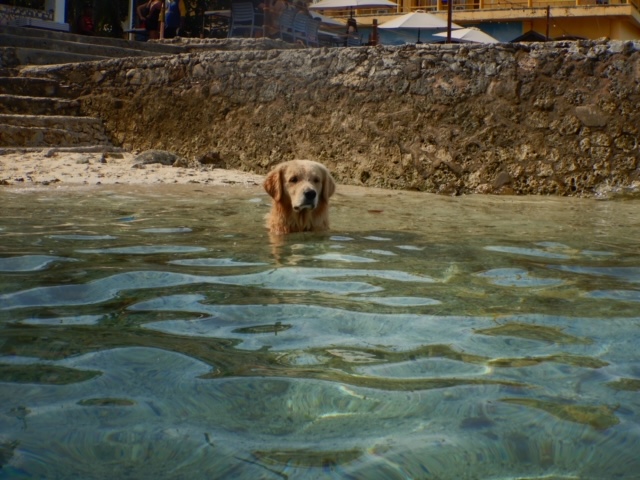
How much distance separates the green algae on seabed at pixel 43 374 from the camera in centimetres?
208

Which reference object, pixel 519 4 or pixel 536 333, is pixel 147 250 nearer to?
pixel 536 333

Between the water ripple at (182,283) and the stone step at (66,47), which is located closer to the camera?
the water ripple at (182,283)

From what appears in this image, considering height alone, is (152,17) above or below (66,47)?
above

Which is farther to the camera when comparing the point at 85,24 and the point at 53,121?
the point at 85,24

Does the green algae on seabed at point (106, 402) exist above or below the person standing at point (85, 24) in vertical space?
below

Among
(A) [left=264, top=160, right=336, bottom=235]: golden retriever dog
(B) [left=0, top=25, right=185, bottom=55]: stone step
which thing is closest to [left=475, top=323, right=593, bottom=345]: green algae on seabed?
(A) [left=264, top=160, right=336, bottom=235]: golden retriever dog

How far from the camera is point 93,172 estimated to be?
8203mm

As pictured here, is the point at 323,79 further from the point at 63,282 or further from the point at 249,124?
the point at 63,282

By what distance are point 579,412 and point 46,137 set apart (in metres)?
8.75

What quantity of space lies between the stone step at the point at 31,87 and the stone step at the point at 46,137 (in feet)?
3.14

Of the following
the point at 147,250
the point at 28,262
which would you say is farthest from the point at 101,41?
the point at 28,262

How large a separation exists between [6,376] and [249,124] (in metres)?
7.06

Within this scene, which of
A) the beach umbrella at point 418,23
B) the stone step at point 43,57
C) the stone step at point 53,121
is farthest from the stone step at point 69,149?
the beach umbrella at point 418,23

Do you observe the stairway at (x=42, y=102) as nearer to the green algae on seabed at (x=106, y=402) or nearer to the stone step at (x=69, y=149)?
the stone step at (x=69, y=149)
